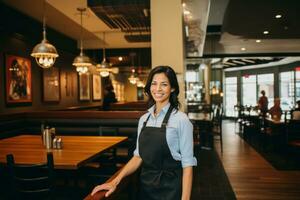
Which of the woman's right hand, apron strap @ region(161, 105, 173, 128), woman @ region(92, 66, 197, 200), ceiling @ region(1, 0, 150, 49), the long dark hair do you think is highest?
ceiling @ region(1, 0, 150, 49)

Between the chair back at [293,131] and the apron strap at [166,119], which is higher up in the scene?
the apron strap at [166,119]

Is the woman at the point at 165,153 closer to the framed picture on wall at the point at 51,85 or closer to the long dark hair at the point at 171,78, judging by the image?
the long dark hair at the point at 171,78

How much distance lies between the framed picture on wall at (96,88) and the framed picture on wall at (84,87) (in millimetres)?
759

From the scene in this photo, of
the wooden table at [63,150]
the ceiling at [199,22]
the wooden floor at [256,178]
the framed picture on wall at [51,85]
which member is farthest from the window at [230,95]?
the wooden table at [63,150]

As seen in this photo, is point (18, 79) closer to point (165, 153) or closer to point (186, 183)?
point (165, 153)

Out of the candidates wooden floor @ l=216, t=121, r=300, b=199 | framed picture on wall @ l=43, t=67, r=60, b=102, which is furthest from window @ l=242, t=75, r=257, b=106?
framed picture on wall @ l=43, t=67, r=60, b=102

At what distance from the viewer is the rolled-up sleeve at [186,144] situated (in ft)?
5.98

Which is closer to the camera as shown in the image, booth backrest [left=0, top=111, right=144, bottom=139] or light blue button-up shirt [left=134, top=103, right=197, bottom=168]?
light blue button-up shirt [left=134, top=103, right=197, bottom=168]

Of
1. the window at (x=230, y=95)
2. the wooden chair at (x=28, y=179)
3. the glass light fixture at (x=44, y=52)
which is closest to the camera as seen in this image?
the wooden chair at (x=28, y=179)

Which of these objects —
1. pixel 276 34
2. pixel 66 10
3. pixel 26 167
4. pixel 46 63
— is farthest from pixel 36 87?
pixel 276 34

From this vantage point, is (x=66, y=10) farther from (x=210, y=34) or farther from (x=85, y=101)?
(x=210, y=34)

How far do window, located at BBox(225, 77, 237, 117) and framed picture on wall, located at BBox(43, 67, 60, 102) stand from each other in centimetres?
1365

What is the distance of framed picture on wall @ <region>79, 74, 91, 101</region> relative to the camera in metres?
10.6

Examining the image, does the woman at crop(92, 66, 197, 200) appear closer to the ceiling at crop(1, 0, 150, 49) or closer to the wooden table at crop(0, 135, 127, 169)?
the wooden table at crop(0, 135, 127, 169)
